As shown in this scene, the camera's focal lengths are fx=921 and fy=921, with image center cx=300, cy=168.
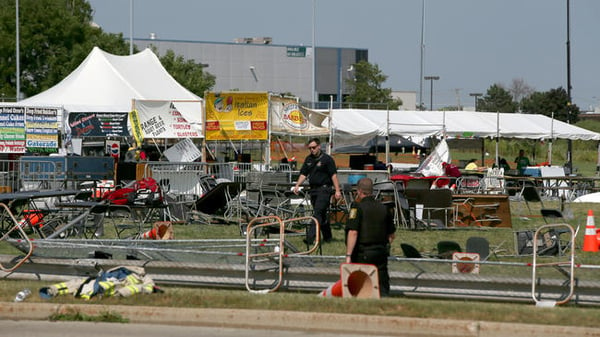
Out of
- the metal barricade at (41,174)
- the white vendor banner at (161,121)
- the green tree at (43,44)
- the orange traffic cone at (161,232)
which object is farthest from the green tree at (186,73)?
the orange traffic cone at (161,232)

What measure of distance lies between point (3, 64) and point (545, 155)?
37.0 metres

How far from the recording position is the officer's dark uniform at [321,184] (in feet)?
49.1

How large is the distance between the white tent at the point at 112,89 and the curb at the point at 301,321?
20.0 meters

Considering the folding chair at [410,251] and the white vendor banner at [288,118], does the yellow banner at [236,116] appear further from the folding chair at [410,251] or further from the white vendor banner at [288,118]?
the folding chair at [410,251]

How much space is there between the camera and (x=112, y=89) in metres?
32.9

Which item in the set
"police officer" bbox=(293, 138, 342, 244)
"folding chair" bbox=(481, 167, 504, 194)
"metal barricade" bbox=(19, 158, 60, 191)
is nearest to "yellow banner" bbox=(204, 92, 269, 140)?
"metal barricade" bbox=(19, 158, 60, 191)

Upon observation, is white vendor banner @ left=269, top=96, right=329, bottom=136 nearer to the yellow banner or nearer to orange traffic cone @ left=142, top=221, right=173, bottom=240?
the yellow banner

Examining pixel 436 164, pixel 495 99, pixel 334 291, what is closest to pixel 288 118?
pixel 436 164

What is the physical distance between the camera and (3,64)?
5853 centimetres

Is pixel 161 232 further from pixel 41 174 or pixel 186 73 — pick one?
pixel 186 73

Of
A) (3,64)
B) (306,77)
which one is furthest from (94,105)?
(306,77)

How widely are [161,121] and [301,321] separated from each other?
1865 centimetres

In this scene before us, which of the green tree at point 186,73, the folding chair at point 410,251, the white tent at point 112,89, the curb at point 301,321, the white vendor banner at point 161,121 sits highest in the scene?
the green tree at point 186,73

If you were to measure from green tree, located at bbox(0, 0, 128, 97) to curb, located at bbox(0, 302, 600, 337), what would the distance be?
5105 cm
